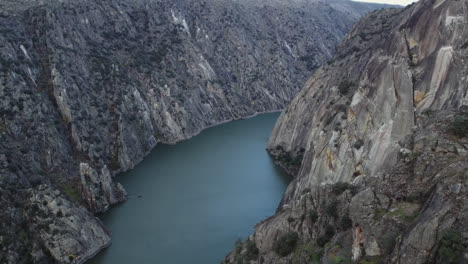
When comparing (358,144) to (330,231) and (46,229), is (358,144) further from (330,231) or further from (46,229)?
(46,229)

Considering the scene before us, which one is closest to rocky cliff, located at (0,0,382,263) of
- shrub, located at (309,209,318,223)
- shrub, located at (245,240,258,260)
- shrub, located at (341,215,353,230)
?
shrub, located at (245,240,258,260)

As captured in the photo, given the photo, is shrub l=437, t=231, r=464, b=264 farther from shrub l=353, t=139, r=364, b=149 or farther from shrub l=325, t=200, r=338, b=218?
shrub l=353, t=139, r=364, b=149

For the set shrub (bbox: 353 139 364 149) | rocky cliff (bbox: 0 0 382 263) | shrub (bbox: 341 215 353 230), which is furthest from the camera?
rocky cliff (bbox: 0 0 382 263)

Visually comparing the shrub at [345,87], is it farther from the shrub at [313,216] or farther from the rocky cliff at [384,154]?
the shrub at [313,216]

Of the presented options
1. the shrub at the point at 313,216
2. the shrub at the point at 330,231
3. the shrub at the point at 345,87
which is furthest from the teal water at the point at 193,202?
the shrub at the point at 330,231

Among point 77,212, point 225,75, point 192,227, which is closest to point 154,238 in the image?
point 192,227

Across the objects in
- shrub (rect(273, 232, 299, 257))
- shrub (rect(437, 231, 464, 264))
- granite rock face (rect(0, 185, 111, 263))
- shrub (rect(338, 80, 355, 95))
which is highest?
shrub (rect(338, 80, 355, 95))

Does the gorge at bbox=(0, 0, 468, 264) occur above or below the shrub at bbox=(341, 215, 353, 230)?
above
